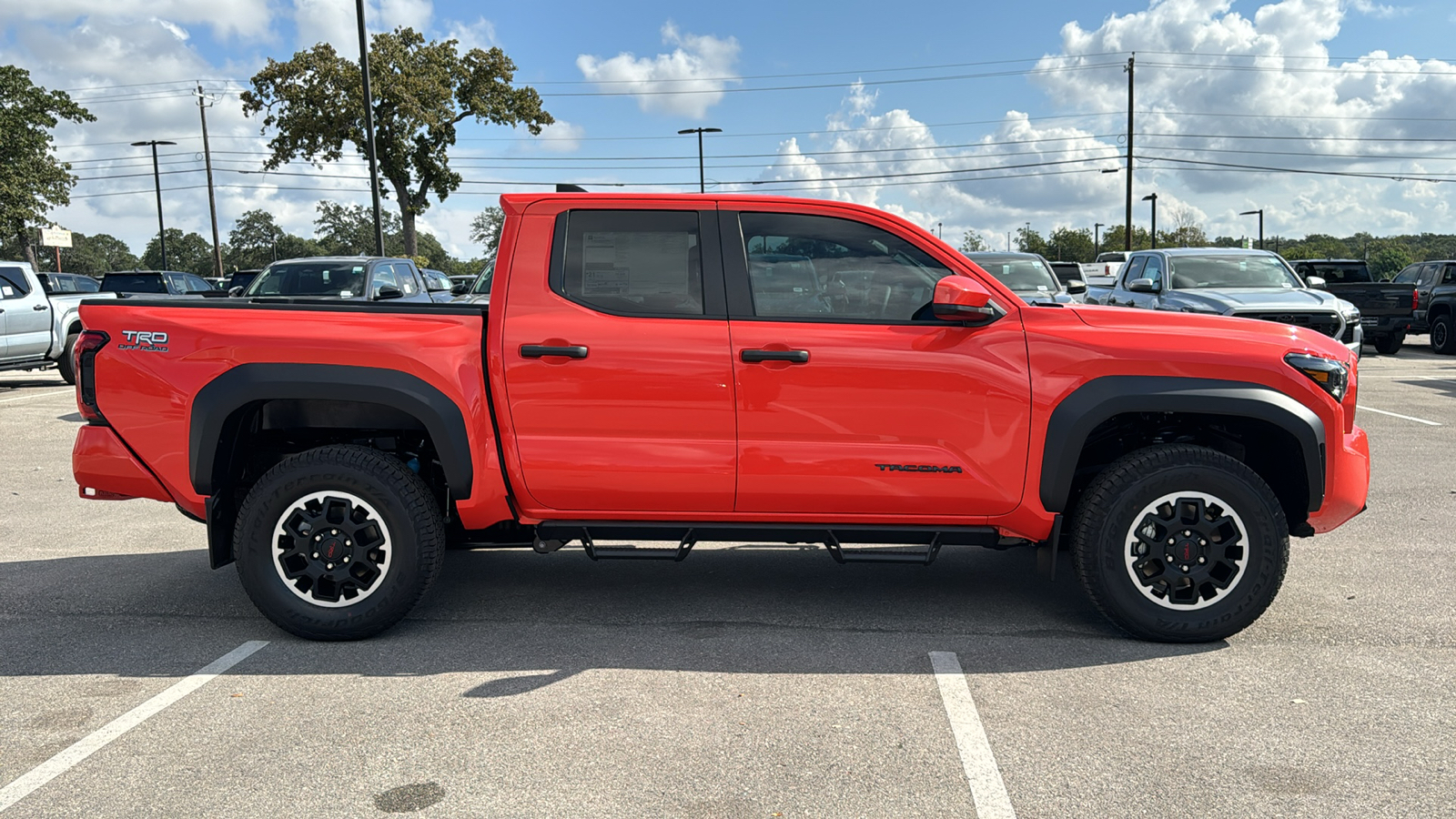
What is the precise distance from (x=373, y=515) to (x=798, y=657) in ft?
6.10

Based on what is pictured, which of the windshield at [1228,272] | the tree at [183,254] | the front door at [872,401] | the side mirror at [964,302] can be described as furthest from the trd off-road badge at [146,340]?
the tree at [183,254]

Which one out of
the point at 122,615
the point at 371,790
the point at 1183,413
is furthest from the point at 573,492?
the point at 1183,413

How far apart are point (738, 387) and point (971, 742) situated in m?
1.61

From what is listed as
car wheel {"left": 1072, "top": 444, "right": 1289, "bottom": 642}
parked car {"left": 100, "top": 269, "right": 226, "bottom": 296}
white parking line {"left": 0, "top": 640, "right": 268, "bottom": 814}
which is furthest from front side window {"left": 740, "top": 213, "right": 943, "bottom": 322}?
parked car {"left": 100, "top": 269, "right": 226, "bottom": 296}

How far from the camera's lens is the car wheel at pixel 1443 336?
20.3 m

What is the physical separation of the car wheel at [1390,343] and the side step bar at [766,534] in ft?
62.3

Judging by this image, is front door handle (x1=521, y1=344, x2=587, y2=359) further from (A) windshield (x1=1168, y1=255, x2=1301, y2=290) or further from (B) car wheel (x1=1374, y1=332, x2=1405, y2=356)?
(B) car wheel (x1=1374, y1=332, x2=1405, y2=356)

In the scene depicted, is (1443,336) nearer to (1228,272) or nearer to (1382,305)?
(1382,305)

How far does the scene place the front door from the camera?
14.0ft

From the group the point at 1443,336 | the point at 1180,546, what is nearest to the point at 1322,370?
the point at 1180,546

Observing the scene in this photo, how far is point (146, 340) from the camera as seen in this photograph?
4438 millimetres

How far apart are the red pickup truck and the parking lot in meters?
0.42

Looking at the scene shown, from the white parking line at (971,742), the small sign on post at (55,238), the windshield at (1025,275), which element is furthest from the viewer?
the small sign on post at (55,238)

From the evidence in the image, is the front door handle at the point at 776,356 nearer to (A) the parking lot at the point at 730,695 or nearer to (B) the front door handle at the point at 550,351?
(B) the front door handle at the point at 550,351
